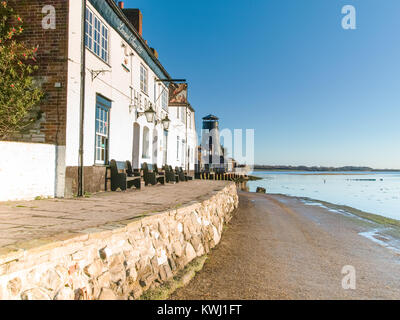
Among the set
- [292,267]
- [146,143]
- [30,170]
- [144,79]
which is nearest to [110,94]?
[30,170]

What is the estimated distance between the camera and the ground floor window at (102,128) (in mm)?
9164

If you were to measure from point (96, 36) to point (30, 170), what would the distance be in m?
4.76

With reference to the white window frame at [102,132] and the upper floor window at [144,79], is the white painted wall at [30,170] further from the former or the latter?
the upper floor window at [144,79]

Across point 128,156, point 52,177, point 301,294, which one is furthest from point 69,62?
point 301,294

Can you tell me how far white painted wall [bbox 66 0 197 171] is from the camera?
24.9ft

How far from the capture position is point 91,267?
9.25 ft

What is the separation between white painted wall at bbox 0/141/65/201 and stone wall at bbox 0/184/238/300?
11.8 feet

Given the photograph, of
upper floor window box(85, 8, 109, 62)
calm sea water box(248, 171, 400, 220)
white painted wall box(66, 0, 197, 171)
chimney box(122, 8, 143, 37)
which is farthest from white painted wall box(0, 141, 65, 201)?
calm sea water box(248, 171, 400, 220)

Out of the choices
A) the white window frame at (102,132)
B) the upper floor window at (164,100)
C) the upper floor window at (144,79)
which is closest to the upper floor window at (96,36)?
the white window frame at (102,132)

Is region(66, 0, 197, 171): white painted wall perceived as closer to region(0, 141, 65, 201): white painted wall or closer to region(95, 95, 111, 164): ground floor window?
region(95, 95, 111, 164): ground floor window

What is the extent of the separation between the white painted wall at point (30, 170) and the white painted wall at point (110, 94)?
39 cm

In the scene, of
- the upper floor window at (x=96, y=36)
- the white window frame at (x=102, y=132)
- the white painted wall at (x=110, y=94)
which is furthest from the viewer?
the white window frame at (x=102, y=132)
